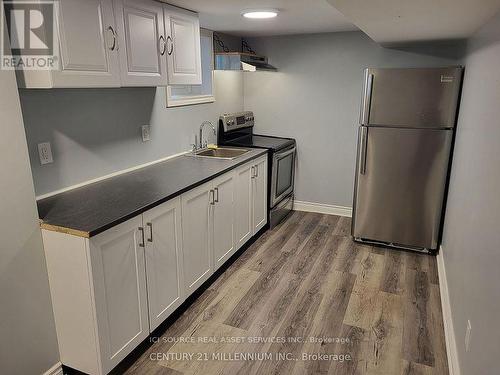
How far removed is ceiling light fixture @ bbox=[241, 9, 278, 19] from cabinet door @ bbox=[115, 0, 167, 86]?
2.26 feet

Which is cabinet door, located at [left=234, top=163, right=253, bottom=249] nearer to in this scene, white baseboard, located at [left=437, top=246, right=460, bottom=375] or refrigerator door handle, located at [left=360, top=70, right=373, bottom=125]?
refrigerator door handle, located at [left=360, top=70, right=373, bottom=125]

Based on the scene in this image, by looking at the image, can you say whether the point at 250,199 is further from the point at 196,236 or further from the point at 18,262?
the point at 18,262

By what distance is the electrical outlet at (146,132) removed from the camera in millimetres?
2811

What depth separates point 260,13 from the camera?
9.06 feet

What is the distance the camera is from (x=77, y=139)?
7.36 feet

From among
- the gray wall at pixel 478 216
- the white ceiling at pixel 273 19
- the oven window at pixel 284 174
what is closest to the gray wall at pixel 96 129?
the white ceiling at pixel 273 19

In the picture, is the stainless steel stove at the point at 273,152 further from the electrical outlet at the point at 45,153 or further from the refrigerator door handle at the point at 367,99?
the electrical outlet at the point at 45,153

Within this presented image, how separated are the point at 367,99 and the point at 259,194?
1325 millimetres

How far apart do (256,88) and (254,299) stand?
8.84 ft

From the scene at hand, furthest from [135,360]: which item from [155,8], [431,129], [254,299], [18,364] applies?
[431,129]

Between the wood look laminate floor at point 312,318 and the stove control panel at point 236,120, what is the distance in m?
1.30

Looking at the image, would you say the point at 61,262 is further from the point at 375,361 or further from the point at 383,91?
the point at 383,91

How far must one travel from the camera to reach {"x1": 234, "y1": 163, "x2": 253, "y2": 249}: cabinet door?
3123 mm

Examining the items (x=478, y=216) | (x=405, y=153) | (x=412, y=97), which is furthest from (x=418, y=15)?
(x=405, y=153)
